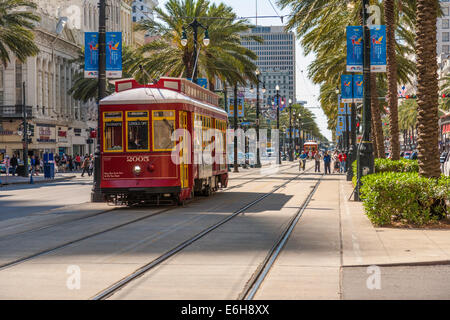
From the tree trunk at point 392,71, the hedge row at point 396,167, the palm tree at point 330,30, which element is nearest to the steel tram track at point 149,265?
the hedge row at point 396,167

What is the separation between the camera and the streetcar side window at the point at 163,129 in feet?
67.1

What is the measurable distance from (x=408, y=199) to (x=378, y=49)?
7.93 meters

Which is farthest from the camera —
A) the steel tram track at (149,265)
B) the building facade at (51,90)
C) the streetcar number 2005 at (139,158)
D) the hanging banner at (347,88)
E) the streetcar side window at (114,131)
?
the building facade at (51,90)

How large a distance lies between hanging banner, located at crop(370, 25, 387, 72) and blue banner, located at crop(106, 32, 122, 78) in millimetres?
8447

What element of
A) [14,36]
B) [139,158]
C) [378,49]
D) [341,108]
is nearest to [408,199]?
[378,49]

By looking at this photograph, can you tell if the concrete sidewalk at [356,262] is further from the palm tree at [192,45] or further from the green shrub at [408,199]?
the palm tree at [192,45]

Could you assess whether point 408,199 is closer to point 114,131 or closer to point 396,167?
point 114,131

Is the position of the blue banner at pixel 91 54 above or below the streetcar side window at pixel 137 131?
above

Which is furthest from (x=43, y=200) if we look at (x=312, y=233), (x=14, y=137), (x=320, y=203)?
(x=14, y=137)

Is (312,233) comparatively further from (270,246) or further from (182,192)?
(182,192)

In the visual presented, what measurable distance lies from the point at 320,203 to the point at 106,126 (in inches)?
291

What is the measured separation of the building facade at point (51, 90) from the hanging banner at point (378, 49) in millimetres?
38968

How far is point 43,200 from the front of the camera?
26703 millimetres

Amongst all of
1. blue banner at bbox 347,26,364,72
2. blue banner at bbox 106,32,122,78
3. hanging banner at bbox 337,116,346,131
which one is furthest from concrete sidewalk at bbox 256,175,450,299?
hanging banner at bbox 337,116,346,131
